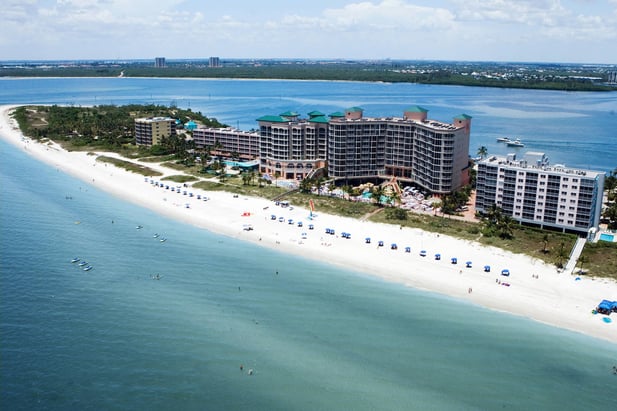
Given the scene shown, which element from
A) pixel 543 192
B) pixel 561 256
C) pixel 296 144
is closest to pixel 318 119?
pixel 296 144

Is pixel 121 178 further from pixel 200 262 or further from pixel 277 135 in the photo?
pixel 200 262

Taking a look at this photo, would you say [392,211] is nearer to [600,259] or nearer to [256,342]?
[600,259]

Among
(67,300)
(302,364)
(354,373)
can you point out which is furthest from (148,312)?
(354,373)

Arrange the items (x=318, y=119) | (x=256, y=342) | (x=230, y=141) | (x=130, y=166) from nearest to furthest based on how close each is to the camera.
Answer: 1. (x=256, y=342)
2. (x=318, y=119)
3. (x=130, y=166)
4. (x=230, y=141)

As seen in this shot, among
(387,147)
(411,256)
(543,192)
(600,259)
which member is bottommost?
(411,256)

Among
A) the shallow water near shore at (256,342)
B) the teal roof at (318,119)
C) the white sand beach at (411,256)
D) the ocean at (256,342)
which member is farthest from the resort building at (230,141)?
Answer: the shallow water near shore at (256,342)

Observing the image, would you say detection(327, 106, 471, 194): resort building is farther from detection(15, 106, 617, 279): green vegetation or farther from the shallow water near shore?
the shallow water near shore

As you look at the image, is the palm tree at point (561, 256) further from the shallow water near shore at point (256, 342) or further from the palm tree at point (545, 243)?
the shallow water near shore at point (256, 342)
